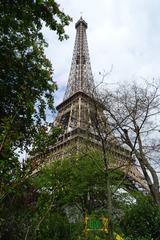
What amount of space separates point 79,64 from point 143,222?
44452 mm

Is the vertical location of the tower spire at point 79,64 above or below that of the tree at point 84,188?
above

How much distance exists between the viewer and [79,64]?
57.2 meters

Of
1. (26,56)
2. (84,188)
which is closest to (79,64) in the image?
(84,188)

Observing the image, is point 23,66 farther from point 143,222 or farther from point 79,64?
point 79,64

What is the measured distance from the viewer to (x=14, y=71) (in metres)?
12.7

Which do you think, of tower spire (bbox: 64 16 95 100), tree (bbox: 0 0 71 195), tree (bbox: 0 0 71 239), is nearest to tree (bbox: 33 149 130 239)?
tree (bbox: 0 0 71 239)

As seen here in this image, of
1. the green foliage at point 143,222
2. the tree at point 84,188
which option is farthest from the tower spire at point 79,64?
the green foliage at point 143,222

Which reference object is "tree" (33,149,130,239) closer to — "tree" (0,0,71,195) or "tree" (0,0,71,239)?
"tree" (0,0,71,239)

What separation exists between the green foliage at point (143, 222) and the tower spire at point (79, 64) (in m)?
35.3

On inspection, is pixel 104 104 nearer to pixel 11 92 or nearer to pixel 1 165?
pixel 11 92

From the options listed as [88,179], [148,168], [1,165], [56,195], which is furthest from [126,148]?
[1,165]

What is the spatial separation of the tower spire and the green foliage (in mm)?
35349

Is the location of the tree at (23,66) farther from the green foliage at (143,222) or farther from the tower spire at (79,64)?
the tower spire at (79,64)

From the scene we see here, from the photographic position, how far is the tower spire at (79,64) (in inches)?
2073
